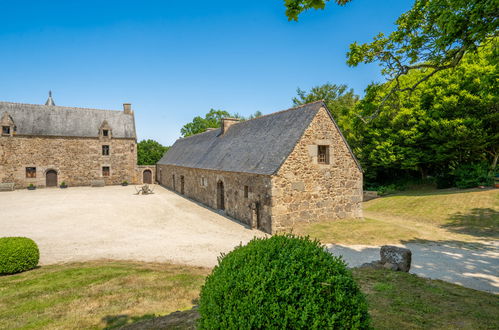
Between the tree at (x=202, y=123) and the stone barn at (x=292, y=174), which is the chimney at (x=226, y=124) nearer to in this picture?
the stone barn at (x=292, y=174)

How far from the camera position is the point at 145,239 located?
1213cm

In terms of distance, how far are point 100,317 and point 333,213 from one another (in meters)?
11.7

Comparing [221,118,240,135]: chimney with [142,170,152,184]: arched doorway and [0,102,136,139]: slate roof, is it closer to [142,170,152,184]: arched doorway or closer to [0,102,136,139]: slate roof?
[0,102,136,139]: slate roof

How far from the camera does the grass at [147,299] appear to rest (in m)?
4.80

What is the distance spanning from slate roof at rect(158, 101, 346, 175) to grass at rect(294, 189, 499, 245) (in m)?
3.74

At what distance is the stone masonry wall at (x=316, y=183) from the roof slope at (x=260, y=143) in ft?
1.68

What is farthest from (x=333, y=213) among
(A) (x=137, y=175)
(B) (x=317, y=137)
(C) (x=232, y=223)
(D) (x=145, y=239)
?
(A) (x=137, y=175)

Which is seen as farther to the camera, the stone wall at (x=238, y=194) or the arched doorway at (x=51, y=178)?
the arched doorway at (x=51, y=178)

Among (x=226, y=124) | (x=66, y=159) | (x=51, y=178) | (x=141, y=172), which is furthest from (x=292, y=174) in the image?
(x=51, y=178)

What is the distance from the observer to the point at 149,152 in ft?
147

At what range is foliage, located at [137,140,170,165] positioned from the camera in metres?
44.0

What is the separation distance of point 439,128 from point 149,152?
3849 centimetres

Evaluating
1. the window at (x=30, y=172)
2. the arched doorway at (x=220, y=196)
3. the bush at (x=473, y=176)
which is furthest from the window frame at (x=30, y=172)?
the bush at (x=473, y=176)

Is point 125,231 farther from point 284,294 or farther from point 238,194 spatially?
point 284,294
